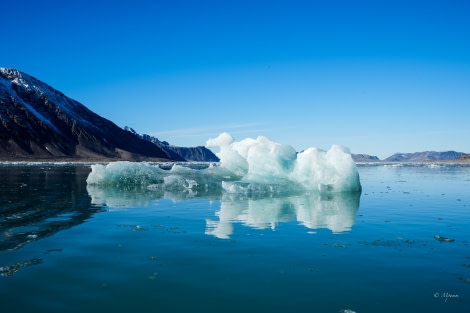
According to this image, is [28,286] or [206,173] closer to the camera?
[28,286]

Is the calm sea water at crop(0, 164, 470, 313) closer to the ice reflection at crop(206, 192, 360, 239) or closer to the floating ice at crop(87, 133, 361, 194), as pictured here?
the ice reflection at crop(206, 192, 360, 239)

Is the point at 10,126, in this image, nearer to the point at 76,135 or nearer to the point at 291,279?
the point at 76,135

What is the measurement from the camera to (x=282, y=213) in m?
14.9

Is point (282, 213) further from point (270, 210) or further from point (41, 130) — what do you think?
point (41, 130)

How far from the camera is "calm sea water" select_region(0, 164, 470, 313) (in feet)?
19.5

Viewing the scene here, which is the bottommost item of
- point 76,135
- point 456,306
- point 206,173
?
point 456,306

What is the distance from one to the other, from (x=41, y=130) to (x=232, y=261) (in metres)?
178

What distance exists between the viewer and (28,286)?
255 inches

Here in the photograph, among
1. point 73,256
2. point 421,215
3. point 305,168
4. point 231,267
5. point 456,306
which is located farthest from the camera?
point 305,168

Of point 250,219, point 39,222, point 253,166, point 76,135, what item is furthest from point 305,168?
point 76,135

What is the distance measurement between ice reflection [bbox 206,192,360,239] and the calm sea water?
0.26ft

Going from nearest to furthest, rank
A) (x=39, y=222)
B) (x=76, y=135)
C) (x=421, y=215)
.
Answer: (x=39, y=222) → (x=421, y=215) → (x=76, y=135)

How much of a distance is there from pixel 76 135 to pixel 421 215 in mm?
184086

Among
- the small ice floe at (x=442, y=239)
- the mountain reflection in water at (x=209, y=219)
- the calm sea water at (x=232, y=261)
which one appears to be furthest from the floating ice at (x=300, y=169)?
the small ice floe at (x=442, y=239)
